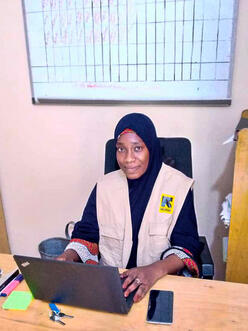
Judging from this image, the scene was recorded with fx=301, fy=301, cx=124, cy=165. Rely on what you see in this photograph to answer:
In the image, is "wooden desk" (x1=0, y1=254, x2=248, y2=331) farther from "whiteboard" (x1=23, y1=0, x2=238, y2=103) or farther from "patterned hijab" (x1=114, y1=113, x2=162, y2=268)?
"whiteboard" (x1=23, y1=0, x2=238, y2=103)

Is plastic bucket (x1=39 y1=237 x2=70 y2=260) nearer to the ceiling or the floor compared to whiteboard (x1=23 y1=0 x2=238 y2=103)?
nearer to the floor

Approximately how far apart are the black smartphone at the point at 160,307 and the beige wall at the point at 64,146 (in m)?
1.06

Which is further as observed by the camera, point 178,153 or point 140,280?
point 178,153

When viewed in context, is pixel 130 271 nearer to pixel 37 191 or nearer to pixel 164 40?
pixel 164 40

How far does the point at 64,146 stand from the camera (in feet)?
6.61

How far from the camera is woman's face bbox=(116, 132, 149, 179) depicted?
1.21 metres

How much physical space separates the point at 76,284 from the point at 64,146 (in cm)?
133

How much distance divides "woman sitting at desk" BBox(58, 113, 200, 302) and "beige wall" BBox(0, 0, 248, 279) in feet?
1.87

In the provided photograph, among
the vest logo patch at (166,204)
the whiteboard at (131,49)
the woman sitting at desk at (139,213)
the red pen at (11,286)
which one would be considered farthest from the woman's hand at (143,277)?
the whiteboard at (131,49)

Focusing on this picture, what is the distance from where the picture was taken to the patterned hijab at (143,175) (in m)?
1.21

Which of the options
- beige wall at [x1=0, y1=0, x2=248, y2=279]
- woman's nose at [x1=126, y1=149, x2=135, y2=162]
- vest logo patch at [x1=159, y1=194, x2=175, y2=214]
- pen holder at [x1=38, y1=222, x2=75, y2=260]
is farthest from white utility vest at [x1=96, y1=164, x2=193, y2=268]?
pen holder at [x1=38, y1=222, x2=75, y2=260]

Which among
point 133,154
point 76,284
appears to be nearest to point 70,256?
point 76,284

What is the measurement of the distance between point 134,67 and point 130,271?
1.20 metres

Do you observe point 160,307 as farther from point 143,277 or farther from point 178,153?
point 178,153
